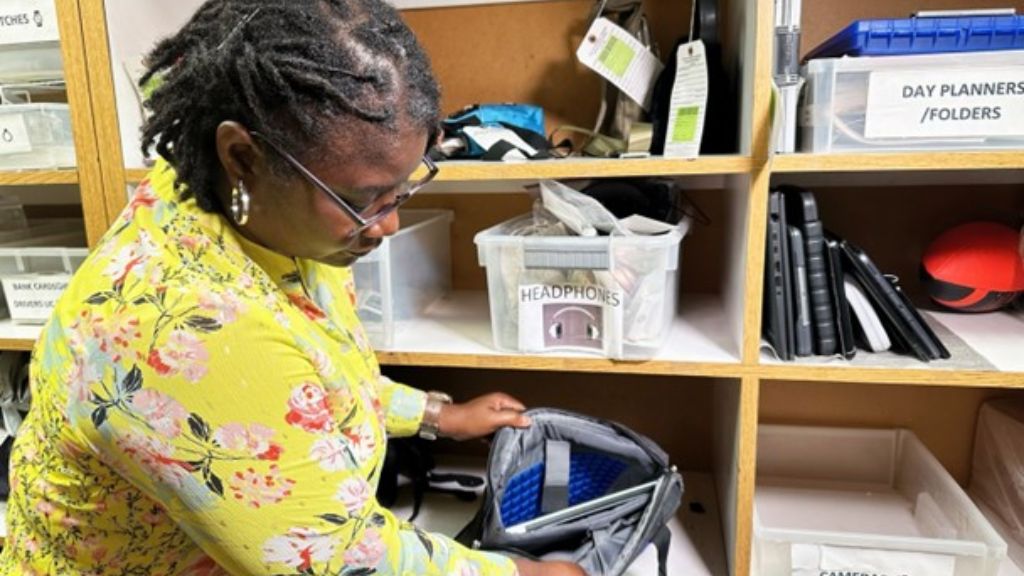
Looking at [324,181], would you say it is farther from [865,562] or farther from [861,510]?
[861,510]

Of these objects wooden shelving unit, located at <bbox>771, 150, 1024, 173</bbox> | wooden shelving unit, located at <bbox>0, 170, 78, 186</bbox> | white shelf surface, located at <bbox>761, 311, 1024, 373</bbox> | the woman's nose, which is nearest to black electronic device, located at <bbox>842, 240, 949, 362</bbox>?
white shelf surface, located at <bbox>761, 311, 1024, 373</bbox>

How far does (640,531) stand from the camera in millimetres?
992

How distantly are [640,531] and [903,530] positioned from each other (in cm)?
57

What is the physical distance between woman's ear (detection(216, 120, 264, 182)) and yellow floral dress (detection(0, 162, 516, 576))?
6 centimetres

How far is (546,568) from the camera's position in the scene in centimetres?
87

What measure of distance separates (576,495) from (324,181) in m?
0.78

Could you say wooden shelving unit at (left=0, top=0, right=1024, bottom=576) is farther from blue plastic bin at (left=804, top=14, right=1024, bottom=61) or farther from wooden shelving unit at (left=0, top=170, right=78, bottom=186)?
blue plastic bin at (left=804, top=14, right=1024, bottom=61)

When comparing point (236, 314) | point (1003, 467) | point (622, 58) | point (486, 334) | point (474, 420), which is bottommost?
point (1003, 467)

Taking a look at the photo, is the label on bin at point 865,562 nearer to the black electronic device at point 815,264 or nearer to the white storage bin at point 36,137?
the black electronic device at point 815,264

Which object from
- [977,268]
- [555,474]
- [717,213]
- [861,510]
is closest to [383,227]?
[555,474]

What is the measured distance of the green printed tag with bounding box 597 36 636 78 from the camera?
1121 mm

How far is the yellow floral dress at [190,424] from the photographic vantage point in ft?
1.87

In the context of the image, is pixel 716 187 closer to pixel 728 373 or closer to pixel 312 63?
pixel 728 373

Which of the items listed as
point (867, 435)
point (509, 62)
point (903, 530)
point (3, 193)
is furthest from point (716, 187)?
point (3, 193)
